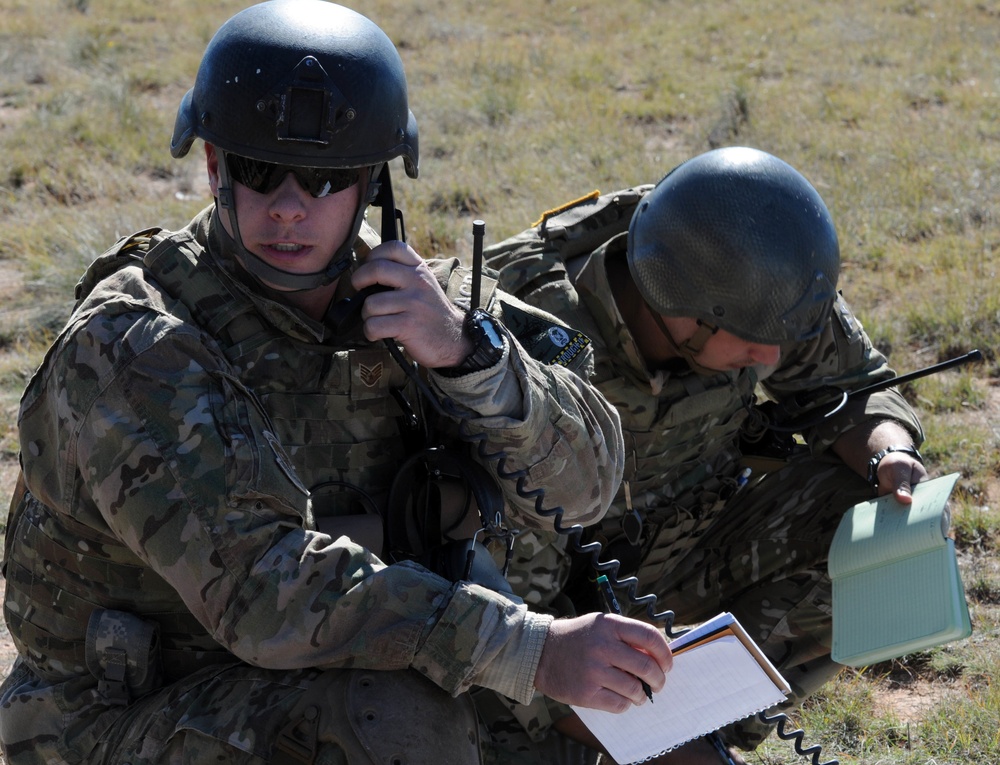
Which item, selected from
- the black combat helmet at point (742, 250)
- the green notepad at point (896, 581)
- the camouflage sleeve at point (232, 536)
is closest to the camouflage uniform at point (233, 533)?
the camouflage sleeve at point (232, 536)

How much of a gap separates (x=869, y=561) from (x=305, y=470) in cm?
167

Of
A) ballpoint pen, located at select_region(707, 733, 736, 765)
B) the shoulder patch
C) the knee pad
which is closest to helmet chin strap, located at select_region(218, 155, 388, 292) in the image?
the shoulder patch

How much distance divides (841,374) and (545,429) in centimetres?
162

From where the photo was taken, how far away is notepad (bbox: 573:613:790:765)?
2.69m

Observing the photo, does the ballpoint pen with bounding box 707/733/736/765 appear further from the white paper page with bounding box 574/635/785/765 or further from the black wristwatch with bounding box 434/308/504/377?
the black wristwatch with bounding box 434/308/504/377

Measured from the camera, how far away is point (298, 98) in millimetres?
2719

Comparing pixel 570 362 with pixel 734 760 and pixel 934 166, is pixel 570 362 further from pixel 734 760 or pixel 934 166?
pixel 934 166

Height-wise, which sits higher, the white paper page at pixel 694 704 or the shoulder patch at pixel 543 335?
the shoulder patch at pixel 543 335

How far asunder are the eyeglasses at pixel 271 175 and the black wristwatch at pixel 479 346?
1.43ft

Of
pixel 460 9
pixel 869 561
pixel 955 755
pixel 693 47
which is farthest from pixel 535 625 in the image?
pixel 460 9

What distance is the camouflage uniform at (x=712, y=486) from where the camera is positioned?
380 cm

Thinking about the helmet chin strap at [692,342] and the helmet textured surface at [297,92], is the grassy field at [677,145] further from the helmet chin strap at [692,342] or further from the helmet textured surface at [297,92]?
the helmet textured surface at [297,92]

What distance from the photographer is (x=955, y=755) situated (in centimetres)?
368

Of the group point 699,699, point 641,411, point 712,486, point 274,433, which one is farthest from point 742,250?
point 274,433
